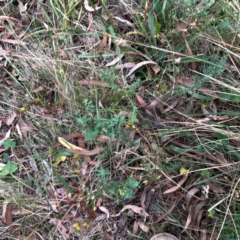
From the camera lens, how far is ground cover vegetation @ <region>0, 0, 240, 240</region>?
1679mm

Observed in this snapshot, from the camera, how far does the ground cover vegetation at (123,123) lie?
168 cm

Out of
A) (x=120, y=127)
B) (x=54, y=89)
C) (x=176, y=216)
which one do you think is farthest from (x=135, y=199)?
(x=54, y=89)

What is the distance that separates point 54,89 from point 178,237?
0.97 meters

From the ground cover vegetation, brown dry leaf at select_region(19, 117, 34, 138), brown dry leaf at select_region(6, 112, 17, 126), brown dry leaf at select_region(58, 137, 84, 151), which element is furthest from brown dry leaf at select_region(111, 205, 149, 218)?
brown dry leaf at select_region(6, 112, 17, 126)

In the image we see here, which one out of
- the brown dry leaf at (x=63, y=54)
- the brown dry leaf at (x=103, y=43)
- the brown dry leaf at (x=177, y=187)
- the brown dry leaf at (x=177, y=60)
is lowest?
the brown dry leaf at (x=177, y=187)

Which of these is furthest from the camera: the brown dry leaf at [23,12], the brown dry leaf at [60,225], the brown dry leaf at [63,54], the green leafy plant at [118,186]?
the brown dry leaf at [23,12]

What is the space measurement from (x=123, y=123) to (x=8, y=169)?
2.08 feet

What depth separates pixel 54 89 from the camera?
1810mm

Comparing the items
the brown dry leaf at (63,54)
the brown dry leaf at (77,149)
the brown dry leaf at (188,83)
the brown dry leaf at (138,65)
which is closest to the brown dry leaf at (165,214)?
the brown dry leaf at (77,149)

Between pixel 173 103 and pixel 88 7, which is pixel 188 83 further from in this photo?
pixel 88 7

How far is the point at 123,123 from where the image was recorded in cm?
169

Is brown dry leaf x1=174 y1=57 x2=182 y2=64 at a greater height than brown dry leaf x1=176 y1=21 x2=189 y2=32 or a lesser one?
lesser

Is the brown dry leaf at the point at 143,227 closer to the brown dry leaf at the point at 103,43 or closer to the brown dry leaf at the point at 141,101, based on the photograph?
the brown dry leaf at the point at 141,101

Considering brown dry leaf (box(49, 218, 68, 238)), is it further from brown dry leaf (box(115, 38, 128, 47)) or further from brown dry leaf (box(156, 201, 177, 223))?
brown dry leaf (box(115, 38, 128, 47))
